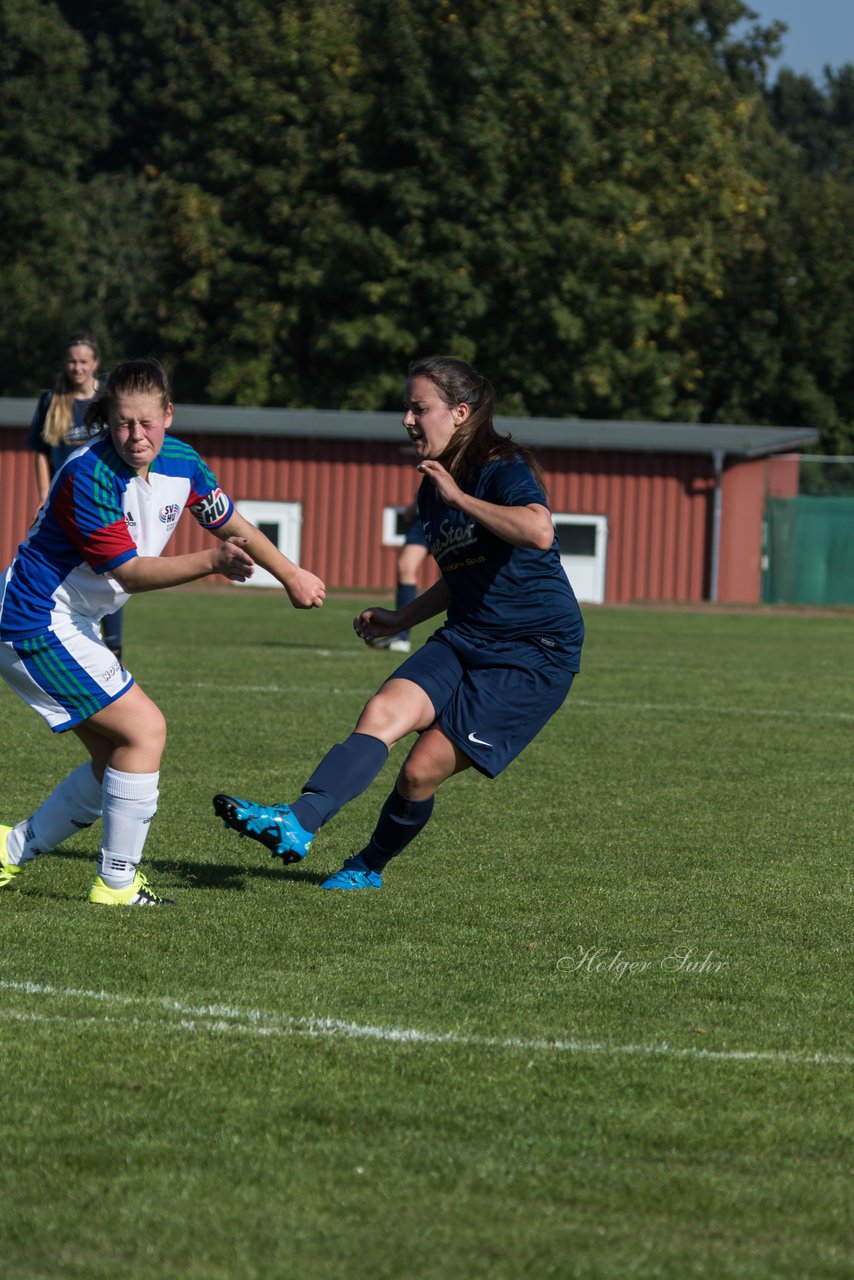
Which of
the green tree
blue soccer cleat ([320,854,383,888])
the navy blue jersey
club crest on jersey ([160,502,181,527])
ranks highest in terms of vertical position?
the green tree

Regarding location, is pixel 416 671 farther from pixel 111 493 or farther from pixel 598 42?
pixel 598 42

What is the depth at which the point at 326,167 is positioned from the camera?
44.0 metres

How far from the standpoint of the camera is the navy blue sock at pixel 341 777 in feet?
19.2

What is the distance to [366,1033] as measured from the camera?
4.38 metres

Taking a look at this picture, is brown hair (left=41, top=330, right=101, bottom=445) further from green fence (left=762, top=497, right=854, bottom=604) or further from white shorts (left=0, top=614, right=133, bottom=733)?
green fence (left=762, top=497, right=854, bottom=604)

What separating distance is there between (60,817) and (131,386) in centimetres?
158

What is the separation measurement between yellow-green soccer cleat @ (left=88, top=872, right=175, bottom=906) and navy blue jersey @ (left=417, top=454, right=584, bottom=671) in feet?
4.48

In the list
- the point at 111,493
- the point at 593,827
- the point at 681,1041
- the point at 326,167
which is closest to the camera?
the point at 681,1041

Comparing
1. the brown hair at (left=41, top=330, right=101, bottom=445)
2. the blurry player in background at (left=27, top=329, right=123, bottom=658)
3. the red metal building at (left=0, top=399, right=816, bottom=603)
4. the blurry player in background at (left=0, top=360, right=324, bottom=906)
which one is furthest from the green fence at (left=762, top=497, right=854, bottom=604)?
the blurry player in background at (left=0, top=360, right=324, bottom=906)

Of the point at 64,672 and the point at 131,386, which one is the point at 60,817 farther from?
the point at 131,386

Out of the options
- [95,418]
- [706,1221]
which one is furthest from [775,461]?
[706,1221]

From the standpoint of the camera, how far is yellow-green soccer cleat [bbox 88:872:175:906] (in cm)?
593

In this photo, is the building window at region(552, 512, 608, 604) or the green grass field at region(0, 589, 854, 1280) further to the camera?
the building window at region(552, 512, 608, 604)

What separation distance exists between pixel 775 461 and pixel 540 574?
29.9m
